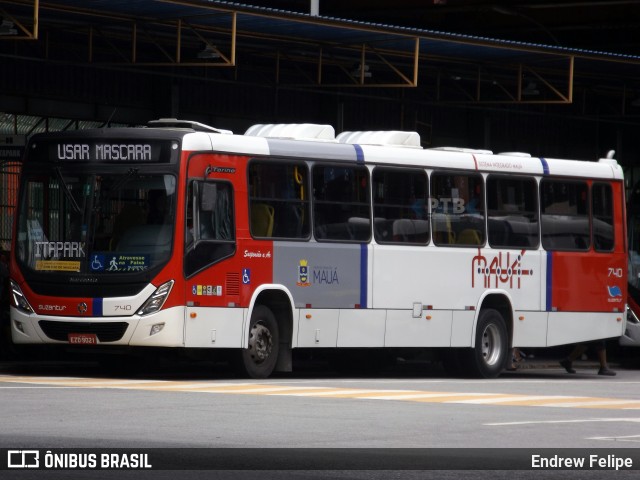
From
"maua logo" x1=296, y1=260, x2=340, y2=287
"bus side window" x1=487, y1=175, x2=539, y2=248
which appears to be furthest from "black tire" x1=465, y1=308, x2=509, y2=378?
"maua logo" x1=296, y1=260, x2=340, y2=287

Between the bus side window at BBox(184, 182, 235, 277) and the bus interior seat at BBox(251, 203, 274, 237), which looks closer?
the bus side window at BBox(184, 182, 235, 277)

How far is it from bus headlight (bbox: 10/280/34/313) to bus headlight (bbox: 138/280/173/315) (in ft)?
4.88

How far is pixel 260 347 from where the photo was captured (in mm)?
20781

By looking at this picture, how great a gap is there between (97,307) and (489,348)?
691cm

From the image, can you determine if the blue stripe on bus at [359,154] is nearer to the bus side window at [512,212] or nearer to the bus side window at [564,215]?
the bus side window at [512,212]

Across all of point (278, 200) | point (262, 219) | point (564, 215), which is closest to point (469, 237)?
point (564, 215)

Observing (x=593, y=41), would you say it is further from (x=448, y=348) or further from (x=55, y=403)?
(x=55, y=403)

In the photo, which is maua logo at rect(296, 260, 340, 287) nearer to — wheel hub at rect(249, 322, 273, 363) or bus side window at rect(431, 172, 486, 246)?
wheel hub at rect(249, 322, 273, 363)

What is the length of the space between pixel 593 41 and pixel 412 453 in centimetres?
3116

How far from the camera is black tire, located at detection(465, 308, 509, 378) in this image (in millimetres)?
23922

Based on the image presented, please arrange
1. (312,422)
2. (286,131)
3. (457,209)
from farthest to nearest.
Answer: (457,209), (286,131), (312,422)

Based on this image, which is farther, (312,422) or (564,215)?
(564,215)

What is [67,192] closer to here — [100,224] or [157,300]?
[100,224]

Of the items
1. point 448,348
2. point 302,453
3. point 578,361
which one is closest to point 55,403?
point 302,453
